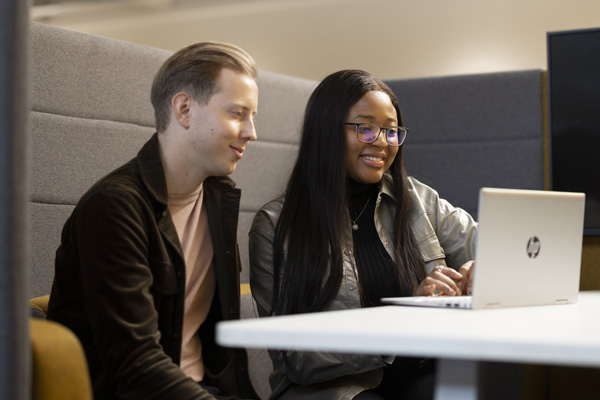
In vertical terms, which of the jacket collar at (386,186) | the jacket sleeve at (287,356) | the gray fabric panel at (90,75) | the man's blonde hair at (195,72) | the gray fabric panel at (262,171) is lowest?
the jacket sleeve at (287,356)

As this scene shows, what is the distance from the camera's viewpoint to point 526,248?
4.49 feet

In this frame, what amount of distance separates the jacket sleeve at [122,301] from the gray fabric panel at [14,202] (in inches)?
9.9

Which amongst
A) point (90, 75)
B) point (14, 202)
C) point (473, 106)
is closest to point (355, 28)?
point (473, 106)

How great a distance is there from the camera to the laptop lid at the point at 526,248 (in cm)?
130

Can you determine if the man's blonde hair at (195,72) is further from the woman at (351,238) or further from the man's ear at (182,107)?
the woman at (351,238)

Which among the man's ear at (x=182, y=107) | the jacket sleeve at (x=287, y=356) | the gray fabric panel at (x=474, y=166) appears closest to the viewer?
the man's ear at (x=182, y=107)

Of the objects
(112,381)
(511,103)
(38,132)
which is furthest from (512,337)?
(511,103)

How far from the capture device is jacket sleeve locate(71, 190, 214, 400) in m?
1.32

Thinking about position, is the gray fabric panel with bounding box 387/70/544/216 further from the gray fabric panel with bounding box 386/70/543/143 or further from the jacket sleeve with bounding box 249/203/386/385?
the jacket sleeve with bounding box 249/203/386/385

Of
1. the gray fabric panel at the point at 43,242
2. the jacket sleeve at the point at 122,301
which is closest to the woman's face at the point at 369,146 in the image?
the jacket sleeve at the point at 122,301

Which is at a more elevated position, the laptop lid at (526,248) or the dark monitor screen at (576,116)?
the dark monitor screen at (576,116)

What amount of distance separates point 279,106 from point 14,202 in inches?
71.9

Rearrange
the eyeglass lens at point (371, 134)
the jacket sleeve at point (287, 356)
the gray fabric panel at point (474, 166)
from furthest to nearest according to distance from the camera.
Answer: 1. the gray fabric panel at point (474, 166)
2. the eyeglass lens at point (371, 134)
3. the jacket sleeve at point (287, 356)

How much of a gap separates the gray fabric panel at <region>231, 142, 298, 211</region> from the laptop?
50.7 inches
